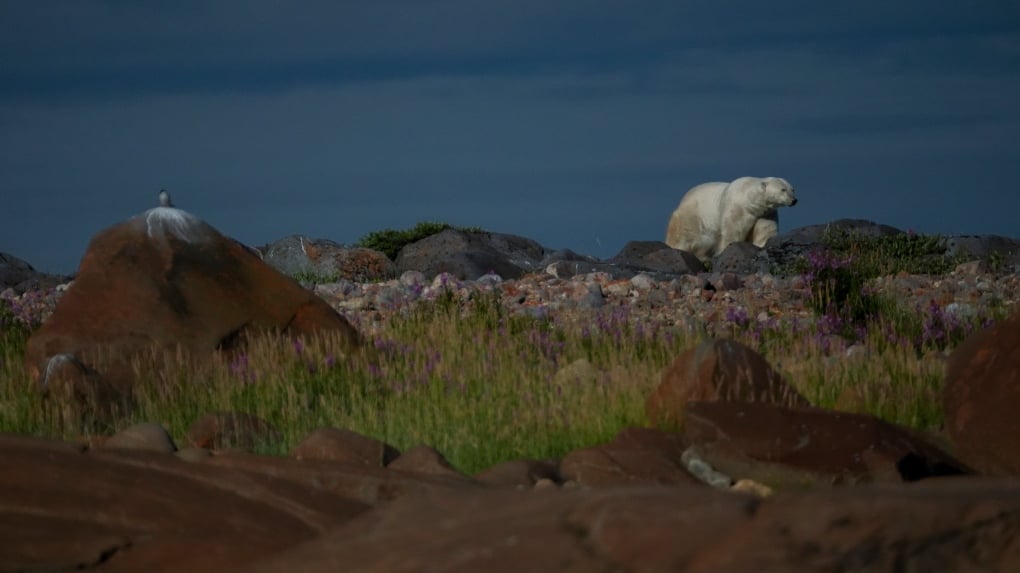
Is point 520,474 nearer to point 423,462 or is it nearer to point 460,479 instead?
point 423,462

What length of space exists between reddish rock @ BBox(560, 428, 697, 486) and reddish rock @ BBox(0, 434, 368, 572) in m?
1.77

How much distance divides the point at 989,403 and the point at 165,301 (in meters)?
6.13

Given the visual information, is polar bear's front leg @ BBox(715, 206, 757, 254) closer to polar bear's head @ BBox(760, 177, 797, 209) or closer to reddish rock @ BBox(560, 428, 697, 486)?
polar bear's head @ BBox(760, 177, 797, 209)

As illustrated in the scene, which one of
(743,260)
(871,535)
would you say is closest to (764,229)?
(743,260)

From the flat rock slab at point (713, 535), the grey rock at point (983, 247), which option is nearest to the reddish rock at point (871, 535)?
the flat rock slab at point (713, 535)

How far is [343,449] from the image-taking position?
21.2 feet

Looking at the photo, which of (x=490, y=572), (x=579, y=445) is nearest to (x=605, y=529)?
(x=490, y=572)

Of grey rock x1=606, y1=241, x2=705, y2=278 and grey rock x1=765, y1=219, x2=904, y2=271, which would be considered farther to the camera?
grey rock x1=606, y1=241, x2=705, y2=278

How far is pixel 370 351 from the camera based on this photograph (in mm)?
10180

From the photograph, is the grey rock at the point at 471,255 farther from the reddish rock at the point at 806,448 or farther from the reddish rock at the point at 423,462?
the reddish rock at the point at 423,462

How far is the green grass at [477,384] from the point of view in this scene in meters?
7.64

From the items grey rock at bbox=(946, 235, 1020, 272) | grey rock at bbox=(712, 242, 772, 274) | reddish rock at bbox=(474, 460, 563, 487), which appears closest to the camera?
reddish rock at bbox=(474, 460, 563, 487)

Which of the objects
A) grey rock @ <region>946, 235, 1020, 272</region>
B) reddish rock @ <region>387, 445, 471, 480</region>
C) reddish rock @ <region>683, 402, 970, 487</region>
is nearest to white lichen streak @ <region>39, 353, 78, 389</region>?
reddish rock @ <region>387, 445, 471, 480</region>

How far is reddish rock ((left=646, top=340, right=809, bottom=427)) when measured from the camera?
24.1 ft
